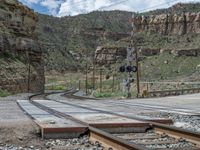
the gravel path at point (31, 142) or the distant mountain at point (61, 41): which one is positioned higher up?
the distant mountain at point (61, 41)

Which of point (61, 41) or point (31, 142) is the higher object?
point (61, 41)

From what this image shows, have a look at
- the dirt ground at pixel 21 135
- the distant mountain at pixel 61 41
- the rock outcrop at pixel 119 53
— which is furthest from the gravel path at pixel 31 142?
the rock outcrop at pixel 119 53

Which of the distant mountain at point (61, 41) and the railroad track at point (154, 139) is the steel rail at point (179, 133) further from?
the distant mountain at point (61, 41)

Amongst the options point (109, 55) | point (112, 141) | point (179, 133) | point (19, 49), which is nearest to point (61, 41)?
point (109, 55)

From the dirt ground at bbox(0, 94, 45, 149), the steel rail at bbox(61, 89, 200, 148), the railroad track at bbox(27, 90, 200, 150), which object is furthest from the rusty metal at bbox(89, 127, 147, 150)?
the steel rail at bbox(61, 89, 200, 148)

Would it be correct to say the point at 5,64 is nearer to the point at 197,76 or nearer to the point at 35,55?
the point at 35,55

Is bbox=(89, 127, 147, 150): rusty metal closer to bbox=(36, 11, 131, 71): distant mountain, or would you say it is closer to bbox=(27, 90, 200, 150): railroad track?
bbox=(27, 90, 200, 150): railroad track

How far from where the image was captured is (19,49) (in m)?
81.4

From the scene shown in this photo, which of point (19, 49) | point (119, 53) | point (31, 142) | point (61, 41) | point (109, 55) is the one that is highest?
point (61, 41)

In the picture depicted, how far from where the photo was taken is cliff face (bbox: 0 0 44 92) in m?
71.5

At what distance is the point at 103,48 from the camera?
197375mm

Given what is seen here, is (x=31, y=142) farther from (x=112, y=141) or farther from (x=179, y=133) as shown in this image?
(x=179, y=133)

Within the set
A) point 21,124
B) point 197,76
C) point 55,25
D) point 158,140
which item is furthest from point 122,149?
point 55,25

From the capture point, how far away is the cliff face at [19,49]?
71.5m
